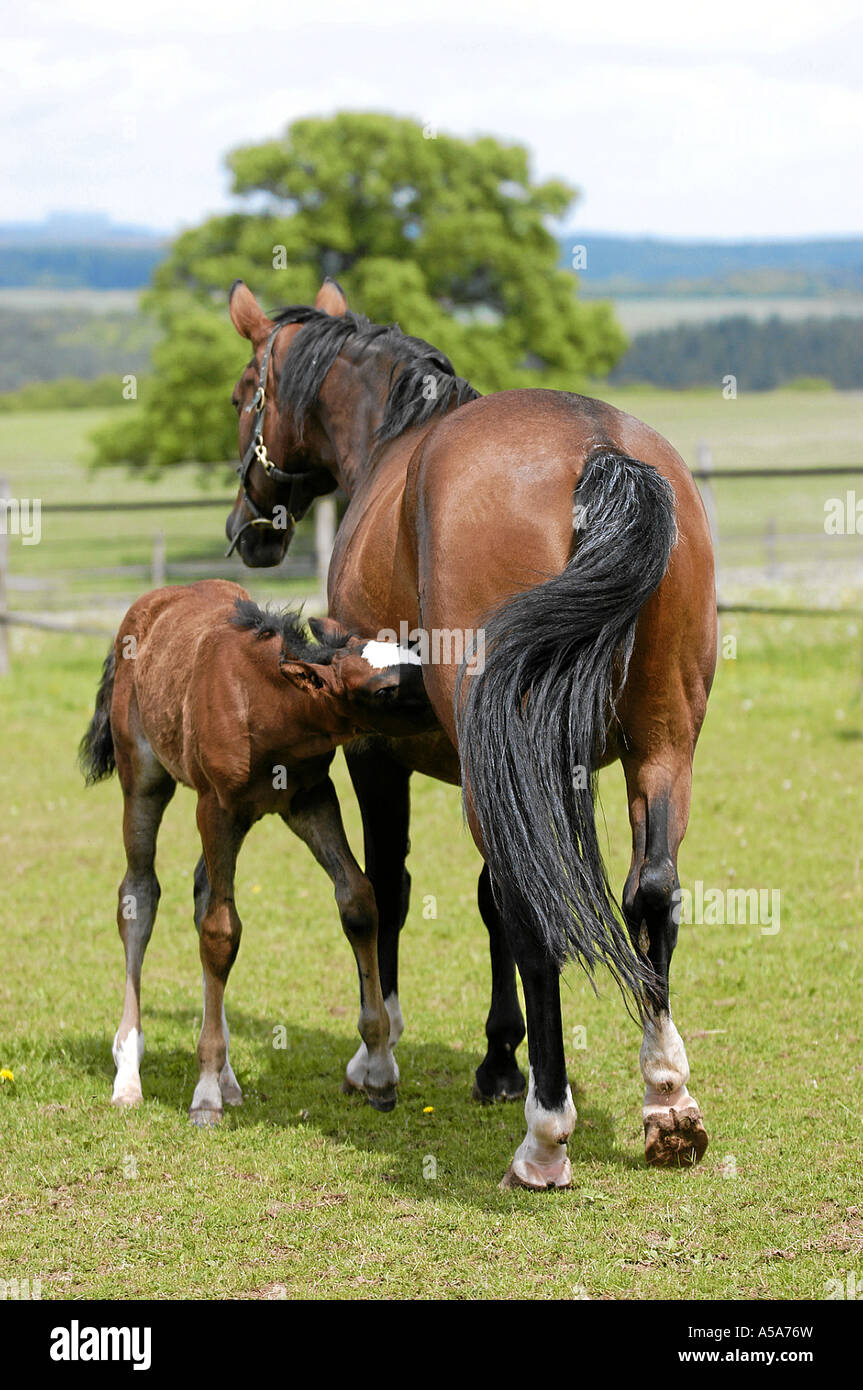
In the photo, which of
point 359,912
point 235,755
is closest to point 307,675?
point 235,755

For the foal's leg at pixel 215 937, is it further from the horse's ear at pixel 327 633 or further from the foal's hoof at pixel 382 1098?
the horse's ear at pixel 327 633

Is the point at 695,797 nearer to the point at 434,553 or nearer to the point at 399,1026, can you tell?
the point at 399,1026

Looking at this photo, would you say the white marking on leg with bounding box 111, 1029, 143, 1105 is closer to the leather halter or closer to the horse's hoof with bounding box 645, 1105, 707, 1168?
the horse's hoof with bounding box 645, 1105, 707, 1168

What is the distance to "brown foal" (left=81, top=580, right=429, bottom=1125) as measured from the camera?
14.1 ft

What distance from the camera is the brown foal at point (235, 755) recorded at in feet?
14.1

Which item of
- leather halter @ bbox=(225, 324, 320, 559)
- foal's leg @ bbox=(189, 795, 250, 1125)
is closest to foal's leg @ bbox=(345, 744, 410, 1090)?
foal's leg @ bbox=(189, 795, 250, 1125)

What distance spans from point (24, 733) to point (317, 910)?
18.6 feet

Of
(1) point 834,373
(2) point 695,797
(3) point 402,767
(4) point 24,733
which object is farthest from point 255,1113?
(1) point 834,373

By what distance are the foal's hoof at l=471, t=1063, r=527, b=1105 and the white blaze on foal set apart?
2.75 feet

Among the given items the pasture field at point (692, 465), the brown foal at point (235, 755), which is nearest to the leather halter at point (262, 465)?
the brown foal at point (235, 755)

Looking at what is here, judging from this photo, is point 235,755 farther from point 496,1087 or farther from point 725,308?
point 725,308

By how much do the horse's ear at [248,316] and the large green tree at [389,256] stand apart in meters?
23.9
